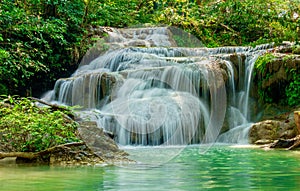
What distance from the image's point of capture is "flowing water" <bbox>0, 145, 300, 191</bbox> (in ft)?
14.0

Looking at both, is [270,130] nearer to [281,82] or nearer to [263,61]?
[281,82]

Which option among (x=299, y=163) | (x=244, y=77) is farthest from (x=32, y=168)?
(x=244, y=77)

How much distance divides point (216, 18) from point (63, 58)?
8.12m

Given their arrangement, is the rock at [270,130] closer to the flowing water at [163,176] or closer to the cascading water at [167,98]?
the cascading water at [167,98]

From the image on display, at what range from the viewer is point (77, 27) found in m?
16.6

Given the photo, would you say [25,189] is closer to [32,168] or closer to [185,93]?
[32,168]

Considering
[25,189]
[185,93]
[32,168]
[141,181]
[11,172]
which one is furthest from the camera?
[185,93]

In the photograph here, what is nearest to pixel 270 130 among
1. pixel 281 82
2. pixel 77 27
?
pixel 281 82

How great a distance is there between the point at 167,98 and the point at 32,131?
587 cm

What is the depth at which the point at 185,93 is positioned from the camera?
41.7 feet

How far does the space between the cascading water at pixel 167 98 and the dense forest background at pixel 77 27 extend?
4.80 feet

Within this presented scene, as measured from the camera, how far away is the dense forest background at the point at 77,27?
1162cm

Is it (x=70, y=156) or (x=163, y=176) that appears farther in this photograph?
(x=70, y=156)

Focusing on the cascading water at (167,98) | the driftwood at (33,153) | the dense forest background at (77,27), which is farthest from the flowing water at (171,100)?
the driftwood at (33,153)
